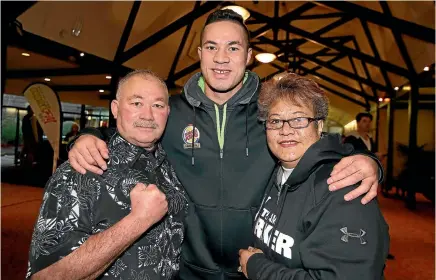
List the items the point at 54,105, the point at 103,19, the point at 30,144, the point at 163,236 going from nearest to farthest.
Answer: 1. the point at 163,236
2. the point at 54,105
3. the point at 103,19
4. the point at 30,144

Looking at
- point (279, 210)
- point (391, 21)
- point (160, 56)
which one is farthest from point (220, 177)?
point (160, 56)

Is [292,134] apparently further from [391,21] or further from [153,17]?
[153,17]

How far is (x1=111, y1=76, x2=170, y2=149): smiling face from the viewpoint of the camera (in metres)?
1.55

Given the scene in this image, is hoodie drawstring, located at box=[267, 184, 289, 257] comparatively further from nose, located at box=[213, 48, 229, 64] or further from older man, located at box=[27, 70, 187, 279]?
nose, located at box=[213, 48, 229, 64]

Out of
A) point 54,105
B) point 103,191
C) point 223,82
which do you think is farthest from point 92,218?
point 54,105

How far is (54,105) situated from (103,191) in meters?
4.85

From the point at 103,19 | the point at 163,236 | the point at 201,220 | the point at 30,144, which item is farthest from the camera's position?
the point at 30,144

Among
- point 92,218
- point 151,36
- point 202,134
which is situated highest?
point 151,36

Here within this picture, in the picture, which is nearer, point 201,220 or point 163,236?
point 163,236

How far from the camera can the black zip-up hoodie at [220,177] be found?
1748mm

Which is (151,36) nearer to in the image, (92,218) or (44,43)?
(44,43)

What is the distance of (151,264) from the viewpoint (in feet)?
4.64

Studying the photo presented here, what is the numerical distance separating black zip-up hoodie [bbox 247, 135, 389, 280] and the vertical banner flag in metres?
5.04

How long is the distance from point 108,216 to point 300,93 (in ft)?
3.01
